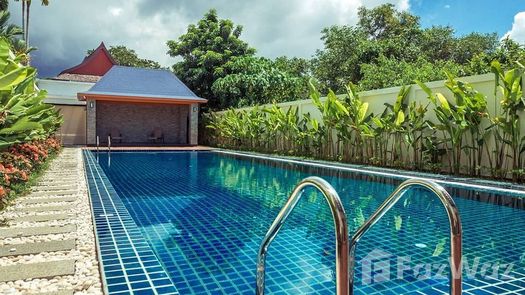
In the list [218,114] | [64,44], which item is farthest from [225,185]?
[64,44]

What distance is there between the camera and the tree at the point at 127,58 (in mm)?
45281

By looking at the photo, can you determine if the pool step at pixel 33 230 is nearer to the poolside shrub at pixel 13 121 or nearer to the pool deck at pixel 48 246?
the pool deck at pixel 48 246

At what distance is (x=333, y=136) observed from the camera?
14.3 m

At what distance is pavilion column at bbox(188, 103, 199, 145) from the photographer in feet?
77.9

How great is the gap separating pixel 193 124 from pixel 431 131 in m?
15.6

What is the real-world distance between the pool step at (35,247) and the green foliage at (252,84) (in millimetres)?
20870

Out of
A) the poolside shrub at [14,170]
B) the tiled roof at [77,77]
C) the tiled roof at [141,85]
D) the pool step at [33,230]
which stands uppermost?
the tiled roof at [77,77]

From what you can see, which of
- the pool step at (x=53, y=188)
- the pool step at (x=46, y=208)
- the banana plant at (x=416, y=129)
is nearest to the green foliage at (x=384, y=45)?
the banana plant at (x=416, y=129)

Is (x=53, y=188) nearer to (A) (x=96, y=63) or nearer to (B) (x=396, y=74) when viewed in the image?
(B) (x=396, y=74)

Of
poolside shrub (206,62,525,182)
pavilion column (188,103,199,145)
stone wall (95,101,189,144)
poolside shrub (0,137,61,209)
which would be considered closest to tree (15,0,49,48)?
stone wall (95,101,189,144)

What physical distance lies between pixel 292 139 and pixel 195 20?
16109mm

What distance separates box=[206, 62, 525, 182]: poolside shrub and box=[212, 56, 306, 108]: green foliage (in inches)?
363

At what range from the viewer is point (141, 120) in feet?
82.8

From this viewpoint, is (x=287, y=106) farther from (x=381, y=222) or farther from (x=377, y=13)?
(x=377, y=13)
